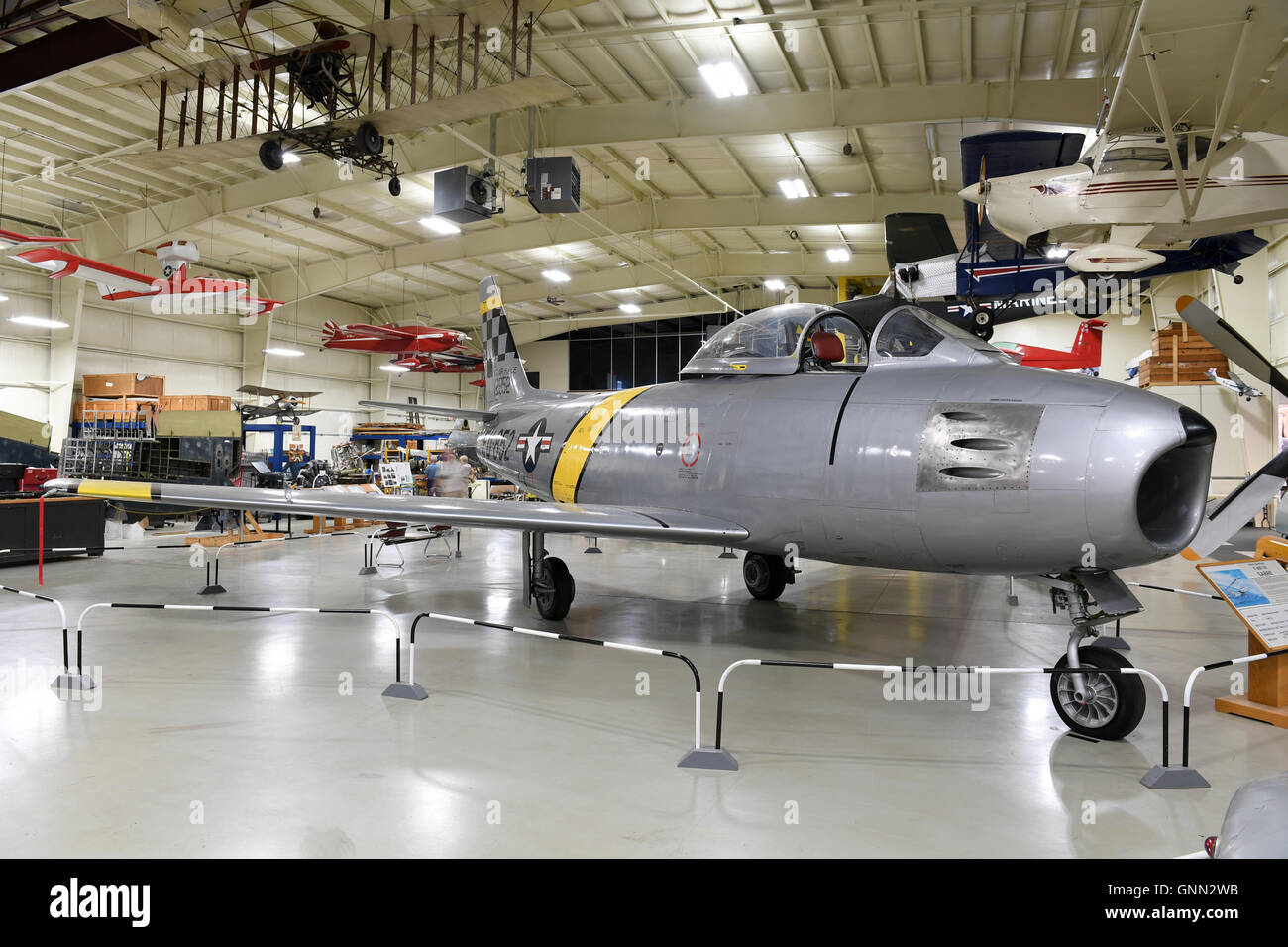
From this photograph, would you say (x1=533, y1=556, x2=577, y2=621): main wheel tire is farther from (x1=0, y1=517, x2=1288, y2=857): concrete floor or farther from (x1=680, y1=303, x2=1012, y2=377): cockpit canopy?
(x1=680, y1=303, x2=1012, y2=377): cockpit canopy

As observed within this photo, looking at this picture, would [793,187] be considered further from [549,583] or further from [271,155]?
[549,583]

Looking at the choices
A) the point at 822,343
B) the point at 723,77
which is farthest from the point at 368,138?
the point at 822,343

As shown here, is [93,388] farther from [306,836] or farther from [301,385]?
[306,836]

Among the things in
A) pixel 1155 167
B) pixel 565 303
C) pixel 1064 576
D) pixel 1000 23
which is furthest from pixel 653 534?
pixel 565 303

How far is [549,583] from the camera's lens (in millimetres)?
7699

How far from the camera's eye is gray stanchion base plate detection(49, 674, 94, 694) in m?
5.25

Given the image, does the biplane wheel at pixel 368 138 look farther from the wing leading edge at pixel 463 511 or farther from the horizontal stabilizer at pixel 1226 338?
the horizontal stabilizer at pixel 1226 338

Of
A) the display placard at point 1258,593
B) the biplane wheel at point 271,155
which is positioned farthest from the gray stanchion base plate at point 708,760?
the biplane wheel at point 271,155

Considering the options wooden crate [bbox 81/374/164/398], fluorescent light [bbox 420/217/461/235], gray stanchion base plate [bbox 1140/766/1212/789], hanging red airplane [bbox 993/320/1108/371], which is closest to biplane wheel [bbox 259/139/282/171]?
fluorescent light [bbox 420/217/461/235]

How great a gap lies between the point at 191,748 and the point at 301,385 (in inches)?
1266

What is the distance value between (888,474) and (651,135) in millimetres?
11276

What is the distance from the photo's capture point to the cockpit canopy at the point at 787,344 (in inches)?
243

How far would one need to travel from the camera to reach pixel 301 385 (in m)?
33.2

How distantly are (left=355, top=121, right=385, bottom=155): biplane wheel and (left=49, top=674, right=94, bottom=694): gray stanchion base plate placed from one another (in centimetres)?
817
